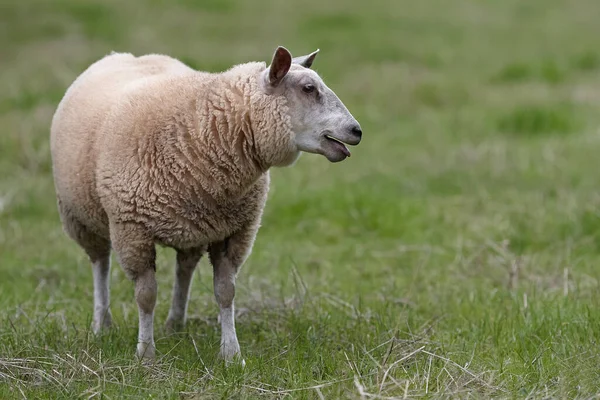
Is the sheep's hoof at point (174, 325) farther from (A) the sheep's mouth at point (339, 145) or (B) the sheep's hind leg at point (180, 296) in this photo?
(A) the sheep's mouth at point (339, 145)

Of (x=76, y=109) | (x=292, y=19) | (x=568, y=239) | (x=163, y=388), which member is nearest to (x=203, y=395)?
(x=163, y=388)

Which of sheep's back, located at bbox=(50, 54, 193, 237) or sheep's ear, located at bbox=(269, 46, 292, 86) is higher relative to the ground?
sheep's ear, located at bbox=(269, 46, 292, 86)

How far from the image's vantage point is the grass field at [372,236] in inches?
181

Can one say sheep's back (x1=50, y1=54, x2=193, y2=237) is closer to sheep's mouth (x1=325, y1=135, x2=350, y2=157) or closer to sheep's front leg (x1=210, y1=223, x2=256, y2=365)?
sheep's front leg (x1=210, y1=223, x2=256, y2=365)

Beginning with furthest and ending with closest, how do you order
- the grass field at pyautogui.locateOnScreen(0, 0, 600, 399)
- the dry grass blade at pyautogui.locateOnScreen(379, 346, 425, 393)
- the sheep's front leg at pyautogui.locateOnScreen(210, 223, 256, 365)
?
the sheep's front leg at pyautogui.locateOnScreen(210, 223, 256, 365)
the grass field at pyautogui.locateOnScreen(0, 0, 600, 399)
the dry grass blade at pyautogui.locateOnScreen(379, 346, 425, 393)

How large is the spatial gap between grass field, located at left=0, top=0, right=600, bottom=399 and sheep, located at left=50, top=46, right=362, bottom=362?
1.75 feet

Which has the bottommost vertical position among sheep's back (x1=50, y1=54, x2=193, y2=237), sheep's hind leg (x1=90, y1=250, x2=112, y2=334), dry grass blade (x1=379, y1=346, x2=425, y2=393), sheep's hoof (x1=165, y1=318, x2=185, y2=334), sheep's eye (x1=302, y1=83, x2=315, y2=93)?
sheep's hoof (x1=165, y1=318, x2=185, y2=334)

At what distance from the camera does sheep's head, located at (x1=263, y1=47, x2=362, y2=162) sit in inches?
189

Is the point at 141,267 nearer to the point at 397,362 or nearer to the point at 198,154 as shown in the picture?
the point at 198,154

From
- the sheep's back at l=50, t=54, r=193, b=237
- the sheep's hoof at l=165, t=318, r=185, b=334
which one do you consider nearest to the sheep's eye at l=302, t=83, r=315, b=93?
the sheep's back at l=50, t=54, r=193, b=237

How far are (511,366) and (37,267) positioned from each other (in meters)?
3.70

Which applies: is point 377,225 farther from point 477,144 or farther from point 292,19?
point 292,19

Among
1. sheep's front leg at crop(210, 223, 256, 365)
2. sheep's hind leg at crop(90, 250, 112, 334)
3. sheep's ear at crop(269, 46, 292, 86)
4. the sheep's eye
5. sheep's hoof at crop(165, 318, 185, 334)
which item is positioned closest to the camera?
sheep's ear at crop(269, 46, 292, 86)

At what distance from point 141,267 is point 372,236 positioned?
3.18m
